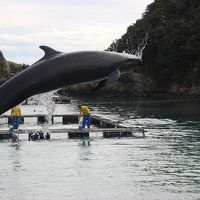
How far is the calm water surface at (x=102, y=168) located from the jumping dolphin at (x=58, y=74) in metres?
9.11

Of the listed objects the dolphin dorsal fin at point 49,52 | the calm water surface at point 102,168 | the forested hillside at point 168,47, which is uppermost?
the forested hillside at point 168,47

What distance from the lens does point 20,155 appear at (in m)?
25.2

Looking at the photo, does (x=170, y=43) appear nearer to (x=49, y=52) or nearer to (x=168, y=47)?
(x=168, y=47)

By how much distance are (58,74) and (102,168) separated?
1420 cm

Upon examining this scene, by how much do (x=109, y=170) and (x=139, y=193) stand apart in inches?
156

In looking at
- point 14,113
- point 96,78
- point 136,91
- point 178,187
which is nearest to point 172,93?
point 136,91

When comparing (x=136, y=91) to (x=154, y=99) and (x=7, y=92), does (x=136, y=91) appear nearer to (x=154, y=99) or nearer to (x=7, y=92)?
(x=154, y=99)

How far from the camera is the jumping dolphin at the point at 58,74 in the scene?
25.6 ft

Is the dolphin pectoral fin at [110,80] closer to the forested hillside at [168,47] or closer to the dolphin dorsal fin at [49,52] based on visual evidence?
the dolphin dorsal fin at [49,52]

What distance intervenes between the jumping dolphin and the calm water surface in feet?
29.9

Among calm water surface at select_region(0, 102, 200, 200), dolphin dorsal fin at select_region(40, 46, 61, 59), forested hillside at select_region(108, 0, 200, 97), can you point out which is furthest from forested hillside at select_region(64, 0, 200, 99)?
dolphin dorsal fin at select_region(40, 46, 61, 59)

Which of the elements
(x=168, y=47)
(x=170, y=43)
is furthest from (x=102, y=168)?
(x=168, y=47)

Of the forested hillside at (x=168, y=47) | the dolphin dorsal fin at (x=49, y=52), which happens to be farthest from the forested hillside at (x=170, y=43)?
the dolphin dorsal fin at (x=49, y=52)

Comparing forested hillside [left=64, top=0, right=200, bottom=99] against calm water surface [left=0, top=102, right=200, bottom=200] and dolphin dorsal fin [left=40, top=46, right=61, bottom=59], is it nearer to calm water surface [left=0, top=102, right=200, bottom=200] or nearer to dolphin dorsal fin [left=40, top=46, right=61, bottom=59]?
calm water surface [left=0, top=102, right=200, bottom=200]
